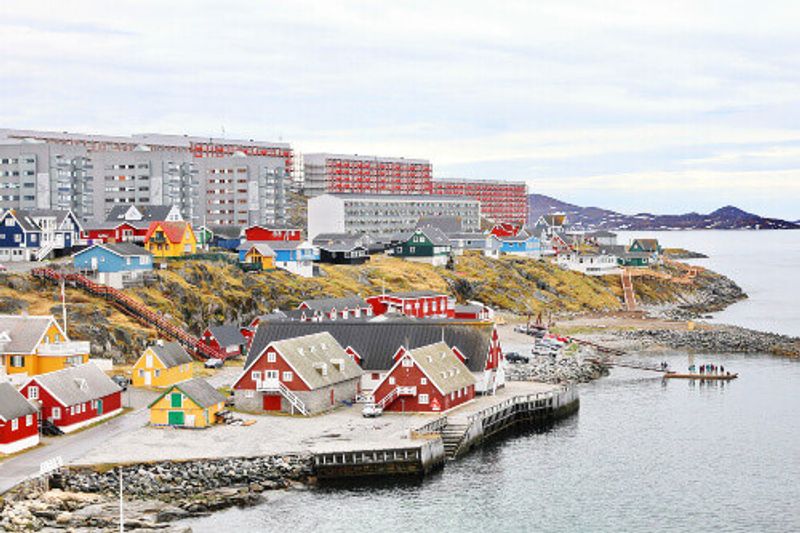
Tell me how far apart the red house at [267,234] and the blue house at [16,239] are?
144 ft

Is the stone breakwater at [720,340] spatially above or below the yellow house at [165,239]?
below

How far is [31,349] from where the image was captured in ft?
275

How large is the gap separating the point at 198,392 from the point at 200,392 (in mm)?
270

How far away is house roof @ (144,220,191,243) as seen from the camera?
139m

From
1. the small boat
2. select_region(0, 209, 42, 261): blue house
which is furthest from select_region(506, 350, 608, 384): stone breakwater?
select_region(0, 209, 42, 261): blue house

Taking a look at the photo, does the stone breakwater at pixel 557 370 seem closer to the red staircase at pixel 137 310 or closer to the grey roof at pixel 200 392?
the red staircase at pixel 137 310

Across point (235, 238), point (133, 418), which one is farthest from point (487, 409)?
point (235, 238)

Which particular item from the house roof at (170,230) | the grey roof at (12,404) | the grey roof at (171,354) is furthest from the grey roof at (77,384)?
the house roof at (170,230)

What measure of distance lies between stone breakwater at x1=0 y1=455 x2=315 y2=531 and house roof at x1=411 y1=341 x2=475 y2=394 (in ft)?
54.2

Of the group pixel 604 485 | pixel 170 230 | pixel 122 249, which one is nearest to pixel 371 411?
pixel 604 485

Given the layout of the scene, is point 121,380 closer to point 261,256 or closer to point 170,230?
point 170,230

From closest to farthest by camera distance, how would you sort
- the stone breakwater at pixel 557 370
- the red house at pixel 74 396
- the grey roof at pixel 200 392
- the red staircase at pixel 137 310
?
the red house at pixel 74 396, the grey roof at pixel 200 392, the red staircase at pixel 137 310, the stone breakwater at pixel 557 370

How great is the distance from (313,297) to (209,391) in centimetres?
5918

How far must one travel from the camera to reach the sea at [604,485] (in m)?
62.2
